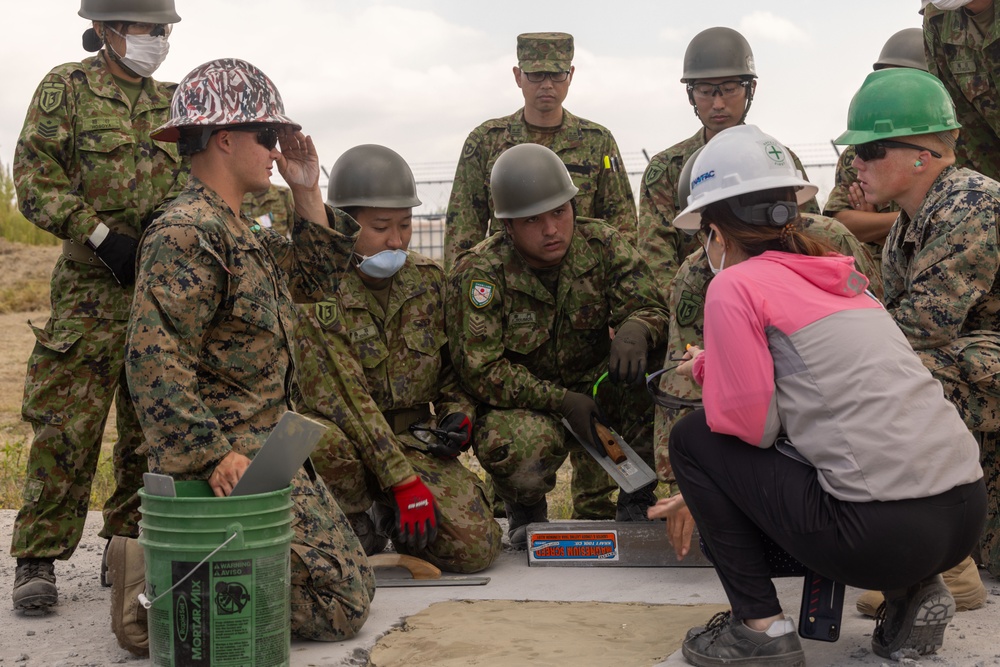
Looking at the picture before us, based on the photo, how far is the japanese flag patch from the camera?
566 centimetres

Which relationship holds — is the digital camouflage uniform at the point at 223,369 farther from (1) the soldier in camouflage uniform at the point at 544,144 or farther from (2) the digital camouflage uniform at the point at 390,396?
(1) the soldier in camouflage uniform at the point at 544,144

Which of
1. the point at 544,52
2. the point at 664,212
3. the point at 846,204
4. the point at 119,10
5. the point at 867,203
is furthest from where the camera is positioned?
the point at 544,52

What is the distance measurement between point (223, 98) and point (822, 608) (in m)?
2.67

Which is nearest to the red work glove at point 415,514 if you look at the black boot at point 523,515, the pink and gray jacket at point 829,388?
the black boot at point 523,515

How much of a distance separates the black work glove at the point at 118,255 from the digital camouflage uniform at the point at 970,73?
4154mm

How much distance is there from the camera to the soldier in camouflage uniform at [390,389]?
16.7 ft

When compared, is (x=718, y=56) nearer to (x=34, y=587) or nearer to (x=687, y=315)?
(x=687, y=315)

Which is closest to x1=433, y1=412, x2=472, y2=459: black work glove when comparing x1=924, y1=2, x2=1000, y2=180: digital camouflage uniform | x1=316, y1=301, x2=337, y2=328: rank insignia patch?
x1=316, y1=301, x2=337, y2=328: rank insignia patch

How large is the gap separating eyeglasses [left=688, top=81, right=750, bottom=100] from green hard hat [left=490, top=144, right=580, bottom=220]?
51.2 inches

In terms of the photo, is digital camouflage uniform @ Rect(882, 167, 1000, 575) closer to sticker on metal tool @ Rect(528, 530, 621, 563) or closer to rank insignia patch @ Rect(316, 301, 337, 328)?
sticker on metal tool @ Rect(528, 530, 621, 563)

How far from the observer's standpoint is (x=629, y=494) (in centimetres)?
556

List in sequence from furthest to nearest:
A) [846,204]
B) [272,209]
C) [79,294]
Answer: [272,209], [846,204], [79,294]

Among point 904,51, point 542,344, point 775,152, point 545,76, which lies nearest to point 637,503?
point 542,344

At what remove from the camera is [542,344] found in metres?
5.90
